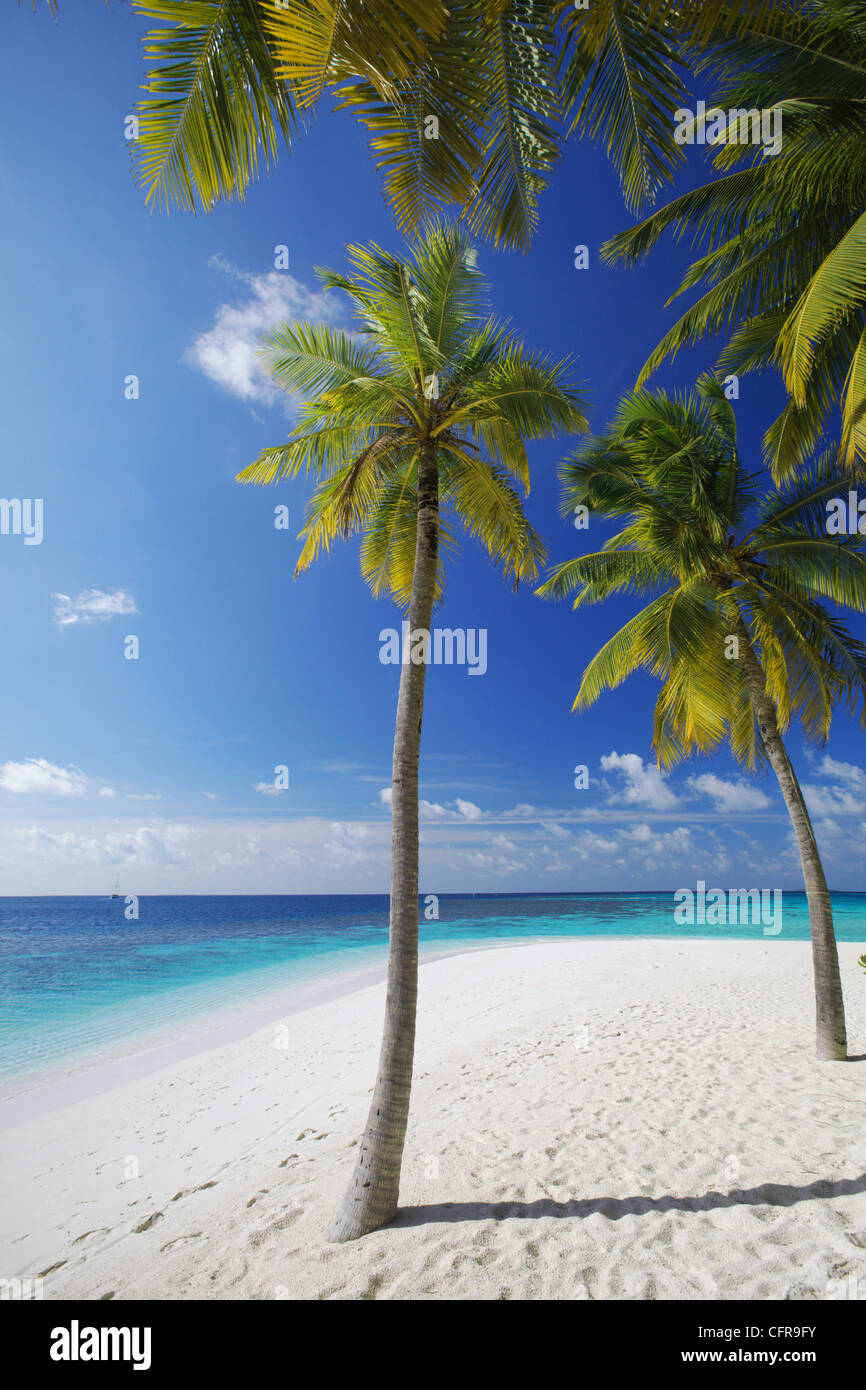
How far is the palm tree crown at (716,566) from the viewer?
862 centimetres

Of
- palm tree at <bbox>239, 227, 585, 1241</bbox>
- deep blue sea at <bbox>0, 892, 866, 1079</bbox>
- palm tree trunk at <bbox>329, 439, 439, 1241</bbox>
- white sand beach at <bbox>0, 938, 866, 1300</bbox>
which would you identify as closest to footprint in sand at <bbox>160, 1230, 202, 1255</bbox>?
white sand beach at <bbox>0, 938, 866, 1300</bbox>

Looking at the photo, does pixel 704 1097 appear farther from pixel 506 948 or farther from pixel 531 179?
pixel 506 948

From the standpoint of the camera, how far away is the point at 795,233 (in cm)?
634

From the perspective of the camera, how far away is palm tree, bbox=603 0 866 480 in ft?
16.4

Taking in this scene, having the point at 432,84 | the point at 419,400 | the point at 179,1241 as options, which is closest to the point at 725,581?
the point at 419,400

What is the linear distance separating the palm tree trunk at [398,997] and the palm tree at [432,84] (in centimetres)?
301

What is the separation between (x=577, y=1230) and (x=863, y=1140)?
2.90m

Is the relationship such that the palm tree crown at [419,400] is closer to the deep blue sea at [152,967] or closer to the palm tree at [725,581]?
the palm tree at [725,581]

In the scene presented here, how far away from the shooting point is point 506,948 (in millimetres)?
28156

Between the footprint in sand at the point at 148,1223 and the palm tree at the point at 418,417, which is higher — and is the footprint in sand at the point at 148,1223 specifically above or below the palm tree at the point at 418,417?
below

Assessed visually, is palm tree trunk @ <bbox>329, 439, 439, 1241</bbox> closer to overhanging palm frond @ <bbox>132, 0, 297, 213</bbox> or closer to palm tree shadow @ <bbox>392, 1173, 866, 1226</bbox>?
palm tree shadow @ <bbox>392, 1173, 866, 1226</bbox>

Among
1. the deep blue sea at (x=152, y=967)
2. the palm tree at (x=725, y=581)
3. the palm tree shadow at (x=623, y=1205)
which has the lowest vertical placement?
the deep blue sea at (x=152, y=967)

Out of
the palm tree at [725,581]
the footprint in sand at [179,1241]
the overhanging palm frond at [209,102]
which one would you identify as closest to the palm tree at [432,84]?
the overhanging palm frond at [209,102]
